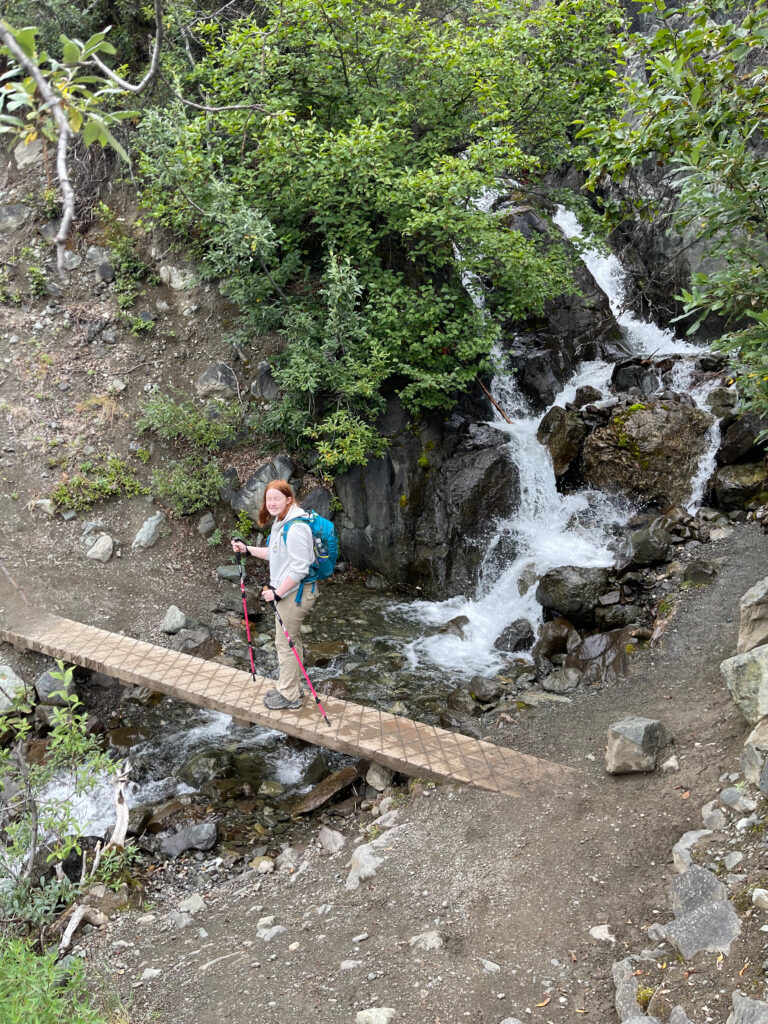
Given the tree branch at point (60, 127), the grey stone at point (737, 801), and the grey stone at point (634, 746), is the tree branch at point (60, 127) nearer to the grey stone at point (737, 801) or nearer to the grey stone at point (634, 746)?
the grey stone at point (737, 801)

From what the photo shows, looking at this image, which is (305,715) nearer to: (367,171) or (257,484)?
(257,484)

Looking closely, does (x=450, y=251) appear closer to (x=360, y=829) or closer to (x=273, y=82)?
(x=273, y=82)

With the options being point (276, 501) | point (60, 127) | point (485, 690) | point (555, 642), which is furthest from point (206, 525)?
point (60, 127)

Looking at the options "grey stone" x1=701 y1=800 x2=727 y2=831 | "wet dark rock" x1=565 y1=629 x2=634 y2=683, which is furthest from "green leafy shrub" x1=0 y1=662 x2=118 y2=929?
"wet dark rock" x1=565 y1=629 x2=634 y2=683

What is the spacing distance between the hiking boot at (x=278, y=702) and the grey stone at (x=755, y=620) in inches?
172

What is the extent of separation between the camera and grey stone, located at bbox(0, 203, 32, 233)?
568 inches

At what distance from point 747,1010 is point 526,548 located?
8.93m

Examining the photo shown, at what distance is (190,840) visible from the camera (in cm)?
646

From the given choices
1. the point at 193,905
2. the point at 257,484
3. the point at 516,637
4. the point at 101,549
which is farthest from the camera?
the point at 257,484

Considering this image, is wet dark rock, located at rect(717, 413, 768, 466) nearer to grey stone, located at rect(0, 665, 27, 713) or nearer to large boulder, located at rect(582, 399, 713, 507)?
large boulder, located at rect(582, 399, 713, 507)

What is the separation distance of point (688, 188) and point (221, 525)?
8.76 meters

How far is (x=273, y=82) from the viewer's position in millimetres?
10898

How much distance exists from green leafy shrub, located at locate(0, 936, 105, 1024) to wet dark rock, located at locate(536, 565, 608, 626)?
7.23 meters

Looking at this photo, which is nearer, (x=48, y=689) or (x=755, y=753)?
(x=755, y=753)
